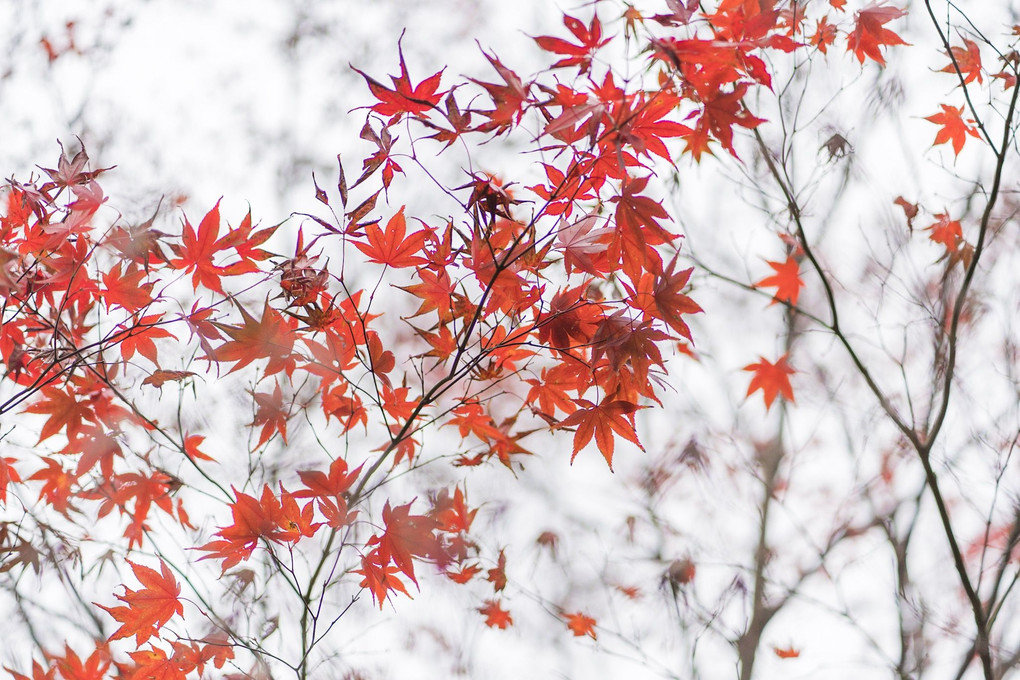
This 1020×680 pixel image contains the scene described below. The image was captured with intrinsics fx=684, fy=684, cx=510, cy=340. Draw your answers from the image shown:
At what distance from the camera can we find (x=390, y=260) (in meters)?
1.09

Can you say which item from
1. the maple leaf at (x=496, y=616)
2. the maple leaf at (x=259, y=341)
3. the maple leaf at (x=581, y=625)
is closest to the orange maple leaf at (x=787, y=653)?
the maple leaf at (x=581, y=625)

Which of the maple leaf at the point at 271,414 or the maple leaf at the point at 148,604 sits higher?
the maple leaf at the point at 271,414

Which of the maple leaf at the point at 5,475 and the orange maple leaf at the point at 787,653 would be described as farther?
the orange maple leaf at the point at 787,653

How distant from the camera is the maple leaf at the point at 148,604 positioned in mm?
1114

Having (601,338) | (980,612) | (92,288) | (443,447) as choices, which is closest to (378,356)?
(601,338)

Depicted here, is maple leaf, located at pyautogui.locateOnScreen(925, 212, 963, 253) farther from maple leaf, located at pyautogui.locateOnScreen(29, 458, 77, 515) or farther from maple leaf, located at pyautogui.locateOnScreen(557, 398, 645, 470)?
maple leaf, located at pyautogui.locateOnScreen(29, 458, 77, 515)

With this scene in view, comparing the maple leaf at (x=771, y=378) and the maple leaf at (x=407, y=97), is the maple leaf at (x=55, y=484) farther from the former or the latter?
the maple leaf at (x=771, y=378)

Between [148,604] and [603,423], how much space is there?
81cm

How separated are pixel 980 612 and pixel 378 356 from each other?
121 cm

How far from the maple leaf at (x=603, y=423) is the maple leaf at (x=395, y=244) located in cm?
34

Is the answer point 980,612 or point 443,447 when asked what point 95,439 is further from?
point 443,447

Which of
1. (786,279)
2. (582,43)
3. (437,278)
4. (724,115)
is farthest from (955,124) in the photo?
(437,278)

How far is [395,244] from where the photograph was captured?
1.08 m

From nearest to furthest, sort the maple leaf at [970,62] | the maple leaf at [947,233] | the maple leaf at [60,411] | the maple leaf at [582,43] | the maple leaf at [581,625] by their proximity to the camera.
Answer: the maple leaf at [582,43] → the maple leaf at [60,411] → the maple leaf at [970,62] → the maple leaf at [947,233] → the maple leaf at [581,625]
